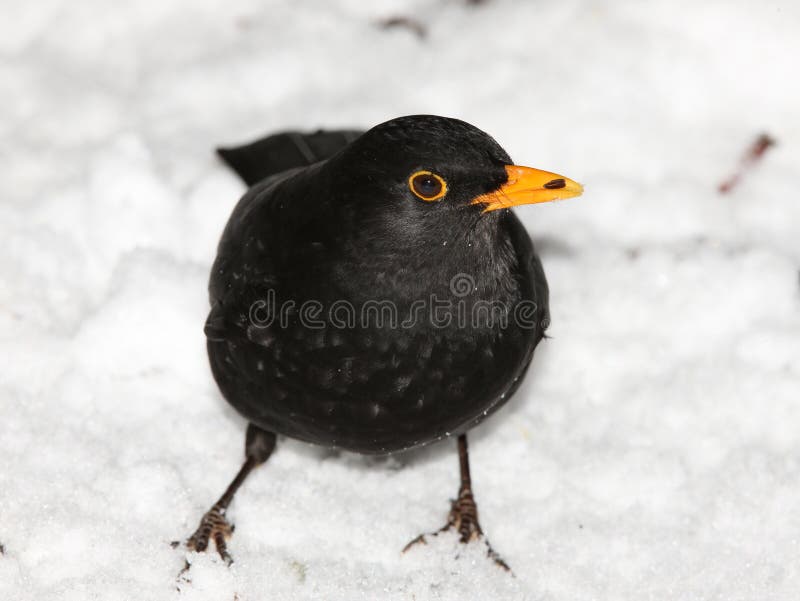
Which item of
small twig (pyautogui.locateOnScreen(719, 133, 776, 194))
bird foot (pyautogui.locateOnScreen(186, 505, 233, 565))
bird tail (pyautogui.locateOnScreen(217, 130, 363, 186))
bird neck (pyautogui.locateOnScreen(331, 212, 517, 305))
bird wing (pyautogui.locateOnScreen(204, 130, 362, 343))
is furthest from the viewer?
small twig (pyautogui.locateOnScreen(719, 133, 776, 194))

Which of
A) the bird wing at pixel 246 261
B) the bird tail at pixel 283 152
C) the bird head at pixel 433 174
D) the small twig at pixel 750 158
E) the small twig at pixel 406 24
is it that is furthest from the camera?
the small twig at pixel 406 24

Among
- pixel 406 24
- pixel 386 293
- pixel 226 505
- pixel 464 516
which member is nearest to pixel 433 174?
pixel 386 293

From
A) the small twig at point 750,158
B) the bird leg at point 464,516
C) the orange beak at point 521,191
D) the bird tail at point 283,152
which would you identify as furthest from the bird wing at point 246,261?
the small twig at point 750,158

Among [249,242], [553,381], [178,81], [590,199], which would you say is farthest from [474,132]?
[178,81]

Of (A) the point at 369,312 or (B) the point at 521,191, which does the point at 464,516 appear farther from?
(B) the point at 521,191

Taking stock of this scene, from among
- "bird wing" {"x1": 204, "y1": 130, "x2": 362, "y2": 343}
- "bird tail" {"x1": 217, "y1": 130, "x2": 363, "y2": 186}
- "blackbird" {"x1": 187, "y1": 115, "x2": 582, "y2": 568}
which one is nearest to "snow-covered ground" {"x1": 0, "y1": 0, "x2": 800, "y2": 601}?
"bird tail" {"x1": 217, "y1": 130, "x2": 363, "y2": 186}

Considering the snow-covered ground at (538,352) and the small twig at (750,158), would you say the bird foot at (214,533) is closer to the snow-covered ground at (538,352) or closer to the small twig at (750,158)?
the snow-covered ground at (538,352)

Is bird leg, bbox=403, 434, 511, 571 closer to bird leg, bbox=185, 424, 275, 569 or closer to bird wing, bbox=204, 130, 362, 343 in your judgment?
bird leg, bbox=185, 424, 275, 569
